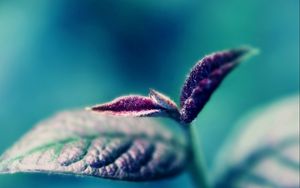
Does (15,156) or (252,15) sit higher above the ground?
(252,15)

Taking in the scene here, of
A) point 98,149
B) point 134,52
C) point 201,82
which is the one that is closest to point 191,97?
point 201,82

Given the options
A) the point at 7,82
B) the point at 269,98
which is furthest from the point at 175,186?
the point at 7,82

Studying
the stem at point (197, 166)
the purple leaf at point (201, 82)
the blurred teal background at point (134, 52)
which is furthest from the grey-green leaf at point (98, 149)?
the blurred teal background at point (134, 52)

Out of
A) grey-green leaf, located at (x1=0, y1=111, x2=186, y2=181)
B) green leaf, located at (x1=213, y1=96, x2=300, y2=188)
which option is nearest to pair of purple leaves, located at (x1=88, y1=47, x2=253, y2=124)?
grey-green leaf, located at (x1=0, y1=111, x2=186, y2=181)

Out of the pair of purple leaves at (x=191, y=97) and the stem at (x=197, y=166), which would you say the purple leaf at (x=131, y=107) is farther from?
the stem at (x=197, y=166)

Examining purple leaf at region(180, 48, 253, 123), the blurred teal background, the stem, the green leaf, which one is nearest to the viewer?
purple leaf at region(180, 48, 253, 123)

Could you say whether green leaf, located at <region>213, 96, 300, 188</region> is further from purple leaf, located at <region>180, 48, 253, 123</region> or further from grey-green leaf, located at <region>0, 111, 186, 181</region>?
purple leaf, located at <region>180, 48, 253, 123</region>

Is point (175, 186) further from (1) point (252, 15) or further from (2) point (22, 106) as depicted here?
(1) point (252, 15)
